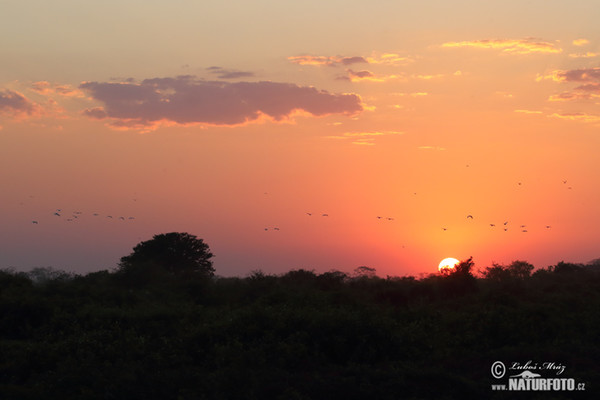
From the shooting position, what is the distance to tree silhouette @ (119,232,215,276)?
6206 cm

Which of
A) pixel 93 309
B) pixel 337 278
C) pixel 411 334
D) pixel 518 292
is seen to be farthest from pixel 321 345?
pixel 337 278

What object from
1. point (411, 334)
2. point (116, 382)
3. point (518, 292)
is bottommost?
point (116, 382)

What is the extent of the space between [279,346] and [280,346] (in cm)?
6

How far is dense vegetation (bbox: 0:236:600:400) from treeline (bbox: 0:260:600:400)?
1.9 inches

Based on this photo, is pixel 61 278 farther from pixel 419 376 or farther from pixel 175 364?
pixel 419 376

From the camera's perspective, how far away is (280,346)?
22875 millimetres

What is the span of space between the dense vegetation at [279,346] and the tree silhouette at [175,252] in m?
23.9

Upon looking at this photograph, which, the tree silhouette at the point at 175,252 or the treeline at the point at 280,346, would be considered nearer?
the treeline at the point at 280,346

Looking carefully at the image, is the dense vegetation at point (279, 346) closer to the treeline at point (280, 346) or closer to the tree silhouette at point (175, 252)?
the treeline at point (280, 346)

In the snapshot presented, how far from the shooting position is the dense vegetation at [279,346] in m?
18.8

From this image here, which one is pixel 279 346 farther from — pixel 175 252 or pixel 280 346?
pixel 175 252

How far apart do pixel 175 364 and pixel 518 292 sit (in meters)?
24.7

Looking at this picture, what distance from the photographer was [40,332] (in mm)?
28125

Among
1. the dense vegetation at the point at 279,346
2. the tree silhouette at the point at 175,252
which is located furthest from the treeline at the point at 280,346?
the tree silhouette at the point at 175,252
